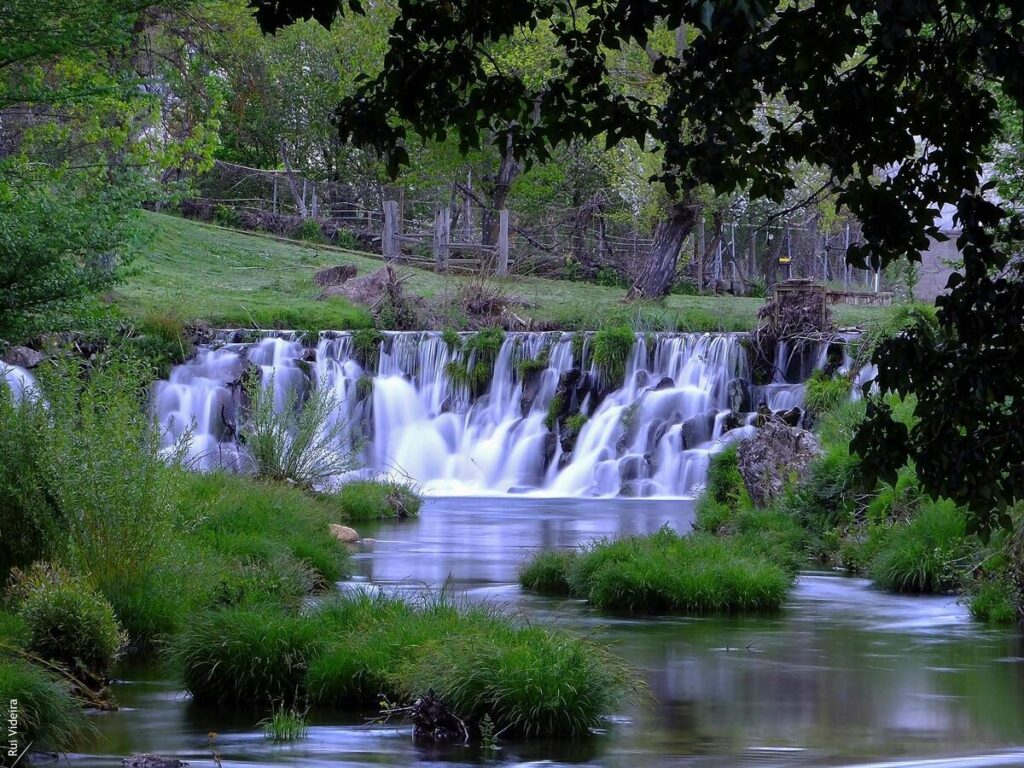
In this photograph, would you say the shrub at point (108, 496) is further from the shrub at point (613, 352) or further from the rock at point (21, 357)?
the shrub at point (613, 352)

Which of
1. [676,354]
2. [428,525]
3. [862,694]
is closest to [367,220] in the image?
[676,354]

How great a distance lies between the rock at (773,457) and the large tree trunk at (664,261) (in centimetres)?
1764

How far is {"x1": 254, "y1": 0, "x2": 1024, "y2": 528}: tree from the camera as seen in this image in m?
5.27

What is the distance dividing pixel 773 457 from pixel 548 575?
525 centimetres

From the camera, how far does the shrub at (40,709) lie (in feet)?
24.5

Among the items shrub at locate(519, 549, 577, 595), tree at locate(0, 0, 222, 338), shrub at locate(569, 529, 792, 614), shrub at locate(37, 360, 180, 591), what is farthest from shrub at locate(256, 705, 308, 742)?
tree at locate(0, 0, 222, 338)

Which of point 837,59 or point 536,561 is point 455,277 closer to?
point 536,561

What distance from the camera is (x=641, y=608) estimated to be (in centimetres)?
1305

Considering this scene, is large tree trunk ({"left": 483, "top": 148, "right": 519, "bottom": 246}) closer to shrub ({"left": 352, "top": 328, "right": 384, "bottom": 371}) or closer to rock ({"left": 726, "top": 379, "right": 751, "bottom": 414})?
shrub ({"left": 352, "top": 328, "right": 384, "bottom": 371})

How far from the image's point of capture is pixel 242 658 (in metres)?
9.08

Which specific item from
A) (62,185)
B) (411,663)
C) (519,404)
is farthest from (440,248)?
(411,663)

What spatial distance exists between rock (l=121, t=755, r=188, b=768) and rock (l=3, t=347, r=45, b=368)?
19.9 m

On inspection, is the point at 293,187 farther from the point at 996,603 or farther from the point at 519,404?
the point at 996,603

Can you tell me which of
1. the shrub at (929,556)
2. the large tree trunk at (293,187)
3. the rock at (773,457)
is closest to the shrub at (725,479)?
the rock at (773,457)
